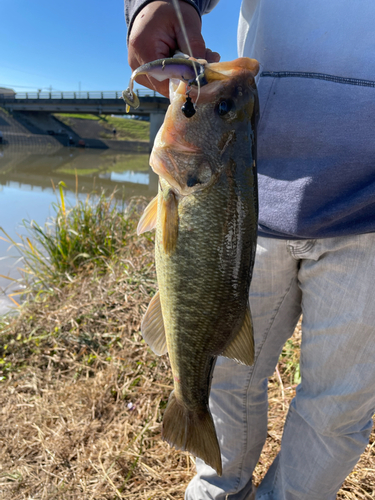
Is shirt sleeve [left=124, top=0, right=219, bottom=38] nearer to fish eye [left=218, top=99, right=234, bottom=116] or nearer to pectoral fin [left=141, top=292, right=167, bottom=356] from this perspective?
fish eye [left=218, top=99, right=234, bottom=116]

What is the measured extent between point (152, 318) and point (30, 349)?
8.65 ft

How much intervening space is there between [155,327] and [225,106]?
40.4 inches

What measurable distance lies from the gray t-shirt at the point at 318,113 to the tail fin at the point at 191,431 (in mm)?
965

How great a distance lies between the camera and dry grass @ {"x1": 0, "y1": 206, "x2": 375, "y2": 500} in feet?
7.57

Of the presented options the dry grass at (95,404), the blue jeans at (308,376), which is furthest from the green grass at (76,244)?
the blue jeans at (308,376)

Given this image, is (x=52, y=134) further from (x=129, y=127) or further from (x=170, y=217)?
(x=170, y=217)

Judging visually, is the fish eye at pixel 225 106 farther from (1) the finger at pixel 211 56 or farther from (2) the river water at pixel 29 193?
(2) the river water at pixel 29 193

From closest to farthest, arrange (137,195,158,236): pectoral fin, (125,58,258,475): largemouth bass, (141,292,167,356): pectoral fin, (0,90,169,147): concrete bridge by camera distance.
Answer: (125,58,258,475): largemouth bass → (137,195,158,236): pectoral fin → (141,292,167,356): pectoral fin → (0,90,169,147): concrete bridge

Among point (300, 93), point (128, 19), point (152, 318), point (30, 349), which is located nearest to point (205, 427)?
point (152, 318)

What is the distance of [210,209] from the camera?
1.29 m

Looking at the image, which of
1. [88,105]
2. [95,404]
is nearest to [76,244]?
[95,404]

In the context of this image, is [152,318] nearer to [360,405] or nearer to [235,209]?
[235,209]

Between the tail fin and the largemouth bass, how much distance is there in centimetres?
38

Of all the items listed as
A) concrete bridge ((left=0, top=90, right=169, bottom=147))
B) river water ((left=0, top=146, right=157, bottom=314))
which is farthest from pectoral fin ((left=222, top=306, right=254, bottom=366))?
concrete bridge ((left=0, top=90, right=169, bottom=147))
